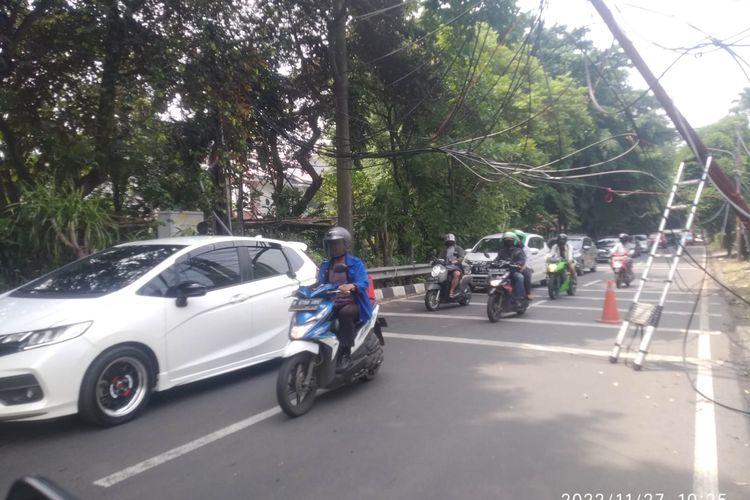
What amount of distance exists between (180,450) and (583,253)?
73.9ft

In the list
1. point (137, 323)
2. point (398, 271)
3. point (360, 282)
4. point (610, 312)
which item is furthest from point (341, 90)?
point (137, 323)

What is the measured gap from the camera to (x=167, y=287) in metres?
5.58

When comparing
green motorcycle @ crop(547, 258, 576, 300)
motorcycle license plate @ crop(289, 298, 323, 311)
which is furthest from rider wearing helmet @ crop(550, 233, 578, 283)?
motorcycle license plate @ crop(289, 298, 323, 311)

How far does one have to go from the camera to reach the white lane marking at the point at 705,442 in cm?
382

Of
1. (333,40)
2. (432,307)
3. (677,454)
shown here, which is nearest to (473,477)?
(677,454)

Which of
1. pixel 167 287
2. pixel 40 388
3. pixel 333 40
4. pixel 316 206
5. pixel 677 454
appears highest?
pixel 333 40

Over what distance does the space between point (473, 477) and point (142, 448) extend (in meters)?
2.57

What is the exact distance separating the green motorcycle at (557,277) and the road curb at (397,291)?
150 inches

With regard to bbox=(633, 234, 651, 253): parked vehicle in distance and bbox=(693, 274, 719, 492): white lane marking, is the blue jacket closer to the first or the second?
bbox=(693, 274, 719, 492): white lane marking

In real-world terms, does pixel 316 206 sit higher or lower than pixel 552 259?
higher

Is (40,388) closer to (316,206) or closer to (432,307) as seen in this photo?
(432,307)

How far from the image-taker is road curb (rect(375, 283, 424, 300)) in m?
14.8

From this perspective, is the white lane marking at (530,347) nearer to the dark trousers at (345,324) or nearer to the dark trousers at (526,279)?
the dark trousers at (526,279)

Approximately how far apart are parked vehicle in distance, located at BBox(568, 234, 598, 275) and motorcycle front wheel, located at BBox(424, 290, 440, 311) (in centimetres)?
1286
